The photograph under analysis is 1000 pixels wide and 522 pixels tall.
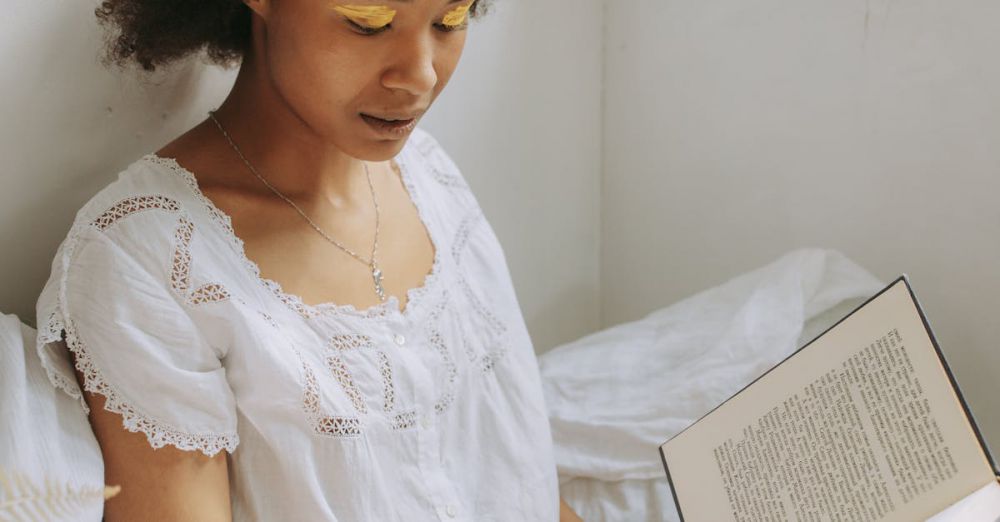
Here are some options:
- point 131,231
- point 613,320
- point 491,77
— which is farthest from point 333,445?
point 613,320

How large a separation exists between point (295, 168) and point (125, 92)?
0.59ft

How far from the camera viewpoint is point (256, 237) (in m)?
0.86

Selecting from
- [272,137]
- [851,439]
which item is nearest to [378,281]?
[272,137]

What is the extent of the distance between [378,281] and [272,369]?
17 centimetres

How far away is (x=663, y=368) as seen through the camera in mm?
1302

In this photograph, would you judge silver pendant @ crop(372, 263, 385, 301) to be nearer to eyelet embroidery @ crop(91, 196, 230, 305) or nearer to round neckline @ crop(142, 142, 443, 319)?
round neckline @ crop(142, 142, 443, 319)

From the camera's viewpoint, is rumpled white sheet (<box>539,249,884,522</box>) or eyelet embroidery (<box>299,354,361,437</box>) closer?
eyelet embroidery (<box>299,354,361,437</box>)

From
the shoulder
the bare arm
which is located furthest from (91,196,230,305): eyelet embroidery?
the bare arm

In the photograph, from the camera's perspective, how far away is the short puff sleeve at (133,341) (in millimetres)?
741

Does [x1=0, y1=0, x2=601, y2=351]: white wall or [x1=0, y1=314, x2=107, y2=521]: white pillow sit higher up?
[x1=0, y1=0, x2=601, y2=351]: white wall

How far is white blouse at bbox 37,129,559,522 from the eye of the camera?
2.46 feet

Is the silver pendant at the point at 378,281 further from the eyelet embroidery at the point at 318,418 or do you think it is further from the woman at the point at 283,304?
the eyelet embroidery at the point at 318,418

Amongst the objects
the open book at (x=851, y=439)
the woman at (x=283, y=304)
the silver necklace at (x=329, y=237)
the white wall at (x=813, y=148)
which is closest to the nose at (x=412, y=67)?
the woman at (x=283, y=304)

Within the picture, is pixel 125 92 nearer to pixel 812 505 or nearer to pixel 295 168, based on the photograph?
pixel 295 168
